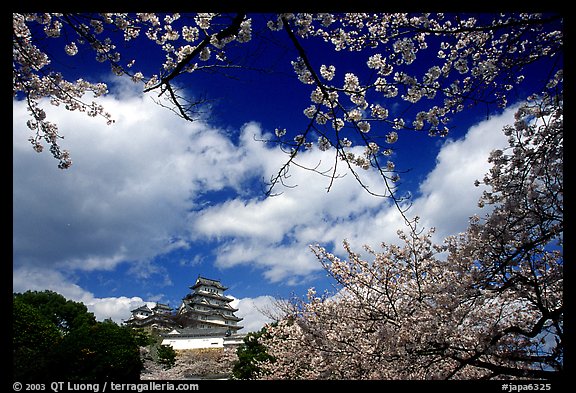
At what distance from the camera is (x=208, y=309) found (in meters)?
30.5

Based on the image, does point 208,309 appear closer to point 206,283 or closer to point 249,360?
point 206,283

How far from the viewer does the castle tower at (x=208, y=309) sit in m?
28.6

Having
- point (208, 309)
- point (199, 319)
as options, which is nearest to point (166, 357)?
point (199, 319)

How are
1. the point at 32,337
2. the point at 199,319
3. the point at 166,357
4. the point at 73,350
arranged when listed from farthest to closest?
the point at 199,319 < the point at 166,357 < the point at 32,337 < the point at 73,350

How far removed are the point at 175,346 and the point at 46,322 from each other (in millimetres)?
10496

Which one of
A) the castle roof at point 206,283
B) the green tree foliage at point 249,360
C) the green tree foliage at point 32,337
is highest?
the castle roof at point 206,283

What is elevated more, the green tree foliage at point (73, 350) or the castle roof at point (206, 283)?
the castle roof at point (206, 283)

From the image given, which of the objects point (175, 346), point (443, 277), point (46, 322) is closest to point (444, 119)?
point (443, 277)

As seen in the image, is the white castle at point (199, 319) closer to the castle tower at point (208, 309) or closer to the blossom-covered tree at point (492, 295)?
the castle tower at point (208, 309)

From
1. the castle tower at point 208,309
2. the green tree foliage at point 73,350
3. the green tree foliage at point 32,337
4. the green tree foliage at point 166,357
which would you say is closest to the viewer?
the green tree foliage at point 73,350

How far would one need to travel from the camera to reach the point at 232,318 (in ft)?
101

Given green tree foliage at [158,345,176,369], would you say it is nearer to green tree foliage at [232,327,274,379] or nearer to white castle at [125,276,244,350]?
green tree foliage at [232,327,274,379]

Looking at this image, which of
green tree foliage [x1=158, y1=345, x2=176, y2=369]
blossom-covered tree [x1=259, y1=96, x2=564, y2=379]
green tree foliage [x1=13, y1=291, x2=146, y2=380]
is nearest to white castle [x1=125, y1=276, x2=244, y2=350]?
green tree foliage [x1=158, y1=345, x2=176, y2=369]

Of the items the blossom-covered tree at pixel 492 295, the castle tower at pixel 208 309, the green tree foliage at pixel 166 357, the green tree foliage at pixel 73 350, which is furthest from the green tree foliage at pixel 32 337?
the castle tower at pixel 208 309
